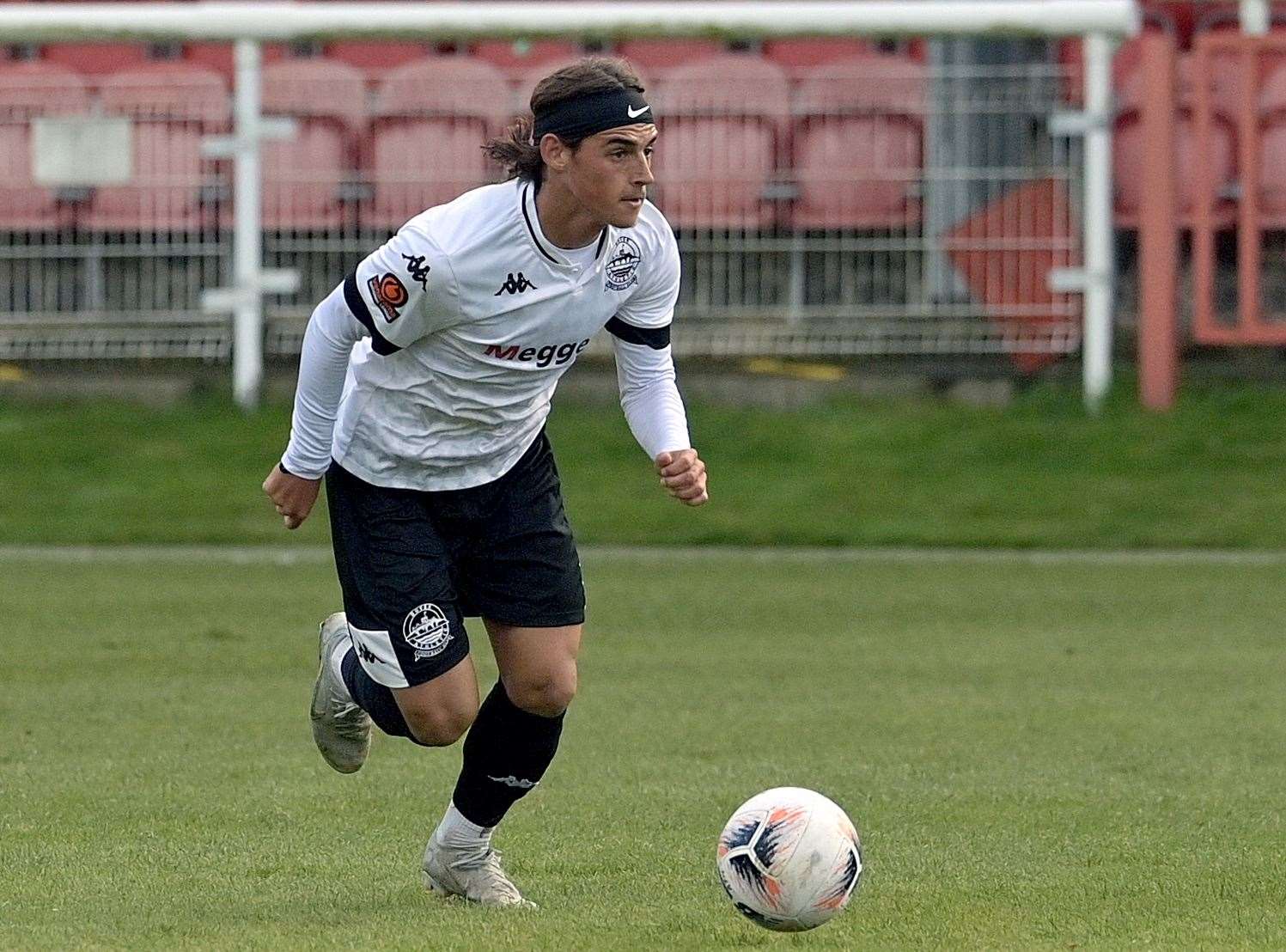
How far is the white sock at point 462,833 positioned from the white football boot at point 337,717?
1.50 ft

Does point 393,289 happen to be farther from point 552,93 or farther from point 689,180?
point 689,180

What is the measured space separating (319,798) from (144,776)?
2.07 ft

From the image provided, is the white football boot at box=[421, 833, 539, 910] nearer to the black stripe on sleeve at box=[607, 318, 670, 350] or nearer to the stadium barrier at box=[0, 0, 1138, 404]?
the black stripe on sleeve at box=[607, 318, 670, 350]

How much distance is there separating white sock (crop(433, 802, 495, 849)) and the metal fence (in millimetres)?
9985

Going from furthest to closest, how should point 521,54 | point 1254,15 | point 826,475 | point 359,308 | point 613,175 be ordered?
point 521,54 < point 1254,15 < point 826,475 < point 359,308 < point 613,175

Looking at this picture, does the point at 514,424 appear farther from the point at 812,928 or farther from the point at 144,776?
the point at 144,776

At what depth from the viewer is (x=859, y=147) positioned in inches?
605

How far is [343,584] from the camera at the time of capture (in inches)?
221

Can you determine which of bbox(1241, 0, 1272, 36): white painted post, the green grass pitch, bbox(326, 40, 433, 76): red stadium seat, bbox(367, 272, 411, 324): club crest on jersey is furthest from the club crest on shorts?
bbox(326, 40, 433, 76): red stadium seat

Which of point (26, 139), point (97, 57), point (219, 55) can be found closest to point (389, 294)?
point (26, 139)

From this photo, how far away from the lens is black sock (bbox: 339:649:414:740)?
A: 5.61 m

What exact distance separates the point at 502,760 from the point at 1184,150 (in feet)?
36.3

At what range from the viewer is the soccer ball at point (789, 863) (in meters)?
4.82

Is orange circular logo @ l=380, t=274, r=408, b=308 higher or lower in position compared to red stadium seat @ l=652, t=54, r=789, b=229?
lower
